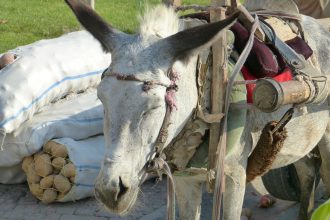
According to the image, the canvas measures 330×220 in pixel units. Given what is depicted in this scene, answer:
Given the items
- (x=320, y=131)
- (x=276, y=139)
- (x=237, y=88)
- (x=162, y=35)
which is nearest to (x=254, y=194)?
(x=320, y=131)

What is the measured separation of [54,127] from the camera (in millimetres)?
5211

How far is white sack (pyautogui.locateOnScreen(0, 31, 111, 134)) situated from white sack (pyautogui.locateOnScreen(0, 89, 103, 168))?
4.1 inches

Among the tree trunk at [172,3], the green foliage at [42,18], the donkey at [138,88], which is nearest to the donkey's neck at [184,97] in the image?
the donkey at [138,88]

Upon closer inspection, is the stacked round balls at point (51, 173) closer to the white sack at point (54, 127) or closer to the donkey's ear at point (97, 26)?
the white sack at point (54, 127)

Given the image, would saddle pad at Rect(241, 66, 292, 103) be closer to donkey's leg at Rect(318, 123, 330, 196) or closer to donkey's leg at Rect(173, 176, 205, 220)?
donkey's leg at Rect(173, 176, 205, 220)

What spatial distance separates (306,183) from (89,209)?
72.5 inches

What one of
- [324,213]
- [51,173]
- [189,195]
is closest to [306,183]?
[189,195]

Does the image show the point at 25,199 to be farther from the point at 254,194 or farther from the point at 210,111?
the point at 210,111

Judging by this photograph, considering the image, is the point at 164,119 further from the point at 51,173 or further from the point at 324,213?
the point at 51,173

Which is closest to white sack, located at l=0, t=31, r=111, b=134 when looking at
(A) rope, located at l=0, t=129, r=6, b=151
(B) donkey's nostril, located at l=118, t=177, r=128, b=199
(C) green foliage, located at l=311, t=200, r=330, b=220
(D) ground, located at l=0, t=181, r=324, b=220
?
(A) rope, located at l=0, t=129, r=6, b=151

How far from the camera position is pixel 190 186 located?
3615mm

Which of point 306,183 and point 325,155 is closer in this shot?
point 325,155

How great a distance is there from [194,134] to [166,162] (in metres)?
0.23

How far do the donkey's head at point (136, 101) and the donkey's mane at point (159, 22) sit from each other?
0.07 m
